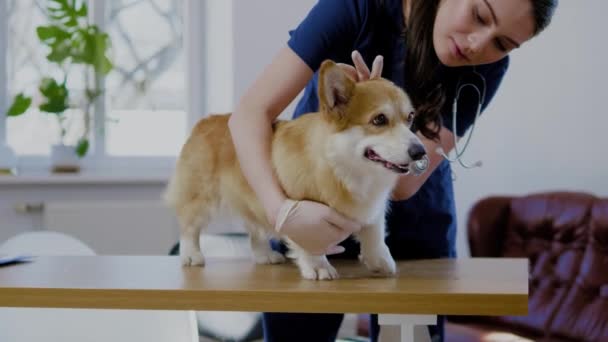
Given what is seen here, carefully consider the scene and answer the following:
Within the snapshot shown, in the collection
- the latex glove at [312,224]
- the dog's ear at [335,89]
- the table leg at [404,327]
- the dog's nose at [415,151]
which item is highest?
the dog's ear at [335,89]

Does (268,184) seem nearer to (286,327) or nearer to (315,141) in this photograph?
(315,141)

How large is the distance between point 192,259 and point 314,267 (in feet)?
0.83

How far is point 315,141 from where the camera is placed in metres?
1.28

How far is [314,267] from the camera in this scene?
1.29 metres

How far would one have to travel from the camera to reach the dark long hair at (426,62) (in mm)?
1337

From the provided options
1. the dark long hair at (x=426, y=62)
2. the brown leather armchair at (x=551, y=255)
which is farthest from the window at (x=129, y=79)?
the dark long hair at (x=426, y=62)

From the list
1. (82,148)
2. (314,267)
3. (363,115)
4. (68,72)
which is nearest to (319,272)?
(314,267)

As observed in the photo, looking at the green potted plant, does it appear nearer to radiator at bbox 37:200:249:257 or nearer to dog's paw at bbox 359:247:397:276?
radiator at bbox 37:200:249:257

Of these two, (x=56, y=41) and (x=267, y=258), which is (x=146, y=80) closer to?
(x=56, y=41)

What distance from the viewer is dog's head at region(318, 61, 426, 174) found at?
1197mm

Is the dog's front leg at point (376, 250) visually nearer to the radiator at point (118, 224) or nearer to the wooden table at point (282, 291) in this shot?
the wooden table at point (282, 291)

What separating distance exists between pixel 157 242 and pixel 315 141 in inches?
98.7

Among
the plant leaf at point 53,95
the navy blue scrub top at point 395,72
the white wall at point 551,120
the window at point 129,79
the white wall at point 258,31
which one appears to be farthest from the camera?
the window at point 129,79

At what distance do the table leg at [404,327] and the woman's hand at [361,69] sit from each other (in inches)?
14.0
